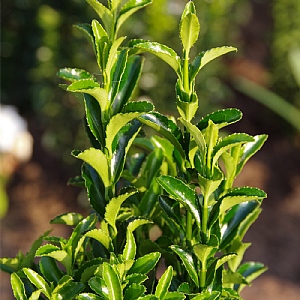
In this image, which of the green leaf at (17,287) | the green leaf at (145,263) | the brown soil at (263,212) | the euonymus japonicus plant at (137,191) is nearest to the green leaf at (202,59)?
the euonymus japonicus plant at (137,191)

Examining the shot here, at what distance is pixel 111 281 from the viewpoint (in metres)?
0.62

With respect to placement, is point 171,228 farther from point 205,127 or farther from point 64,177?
point 64,177

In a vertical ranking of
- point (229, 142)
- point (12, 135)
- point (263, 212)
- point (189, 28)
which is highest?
point (189, 28)

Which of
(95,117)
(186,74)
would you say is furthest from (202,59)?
(95,117)

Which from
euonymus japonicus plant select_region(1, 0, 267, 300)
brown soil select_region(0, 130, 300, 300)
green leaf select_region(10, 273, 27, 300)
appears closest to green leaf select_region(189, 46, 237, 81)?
euonymus japonicus plant select_region(1, 0, 267, 300)

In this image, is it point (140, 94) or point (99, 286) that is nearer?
point (99, 286)

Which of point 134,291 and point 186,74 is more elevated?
point 186,74

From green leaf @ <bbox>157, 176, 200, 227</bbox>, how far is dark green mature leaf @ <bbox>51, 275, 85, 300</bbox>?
0.15 meters

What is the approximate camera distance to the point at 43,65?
3.07 m

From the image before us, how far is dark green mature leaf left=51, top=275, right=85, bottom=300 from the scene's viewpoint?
68 cm

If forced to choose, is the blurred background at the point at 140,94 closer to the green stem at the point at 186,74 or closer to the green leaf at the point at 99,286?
the green stem at the point at 186,74

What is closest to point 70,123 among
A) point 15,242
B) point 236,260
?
point 15,242

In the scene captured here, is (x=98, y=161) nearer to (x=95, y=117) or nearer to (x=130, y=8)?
(x=95, y=117)

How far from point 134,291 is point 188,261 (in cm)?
9
